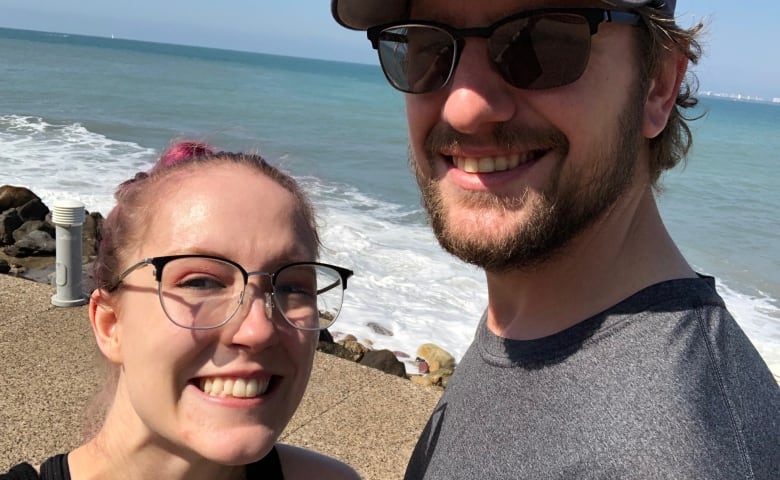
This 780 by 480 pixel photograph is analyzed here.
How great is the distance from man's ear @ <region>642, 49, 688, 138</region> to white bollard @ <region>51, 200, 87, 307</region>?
5353 mm

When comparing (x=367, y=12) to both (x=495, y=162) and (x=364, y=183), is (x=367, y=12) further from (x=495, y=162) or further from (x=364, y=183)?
(x=364, y=183)

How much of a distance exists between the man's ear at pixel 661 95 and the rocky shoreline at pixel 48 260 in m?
4.44

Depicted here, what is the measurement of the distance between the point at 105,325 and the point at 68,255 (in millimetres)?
4671

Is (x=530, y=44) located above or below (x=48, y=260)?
above

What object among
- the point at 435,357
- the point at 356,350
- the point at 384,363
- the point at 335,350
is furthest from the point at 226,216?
the point at 435,357

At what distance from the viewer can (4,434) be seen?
3.98 meters

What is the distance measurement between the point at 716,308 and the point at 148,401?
4.46 feet

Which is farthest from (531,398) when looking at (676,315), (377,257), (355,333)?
(377,257)

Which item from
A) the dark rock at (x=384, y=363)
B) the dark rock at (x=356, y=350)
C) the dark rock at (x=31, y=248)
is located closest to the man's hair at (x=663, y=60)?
the dark rock at (x=384, y=363)

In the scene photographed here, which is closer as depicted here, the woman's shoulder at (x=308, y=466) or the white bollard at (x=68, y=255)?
the woman's shoulder at (x=308, y=466)

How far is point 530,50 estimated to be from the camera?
5.94 ft

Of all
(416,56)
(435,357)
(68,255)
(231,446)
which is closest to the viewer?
(231,446)

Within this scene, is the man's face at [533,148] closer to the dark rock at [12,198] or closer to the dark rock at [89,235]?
the dark rock at [89,235]

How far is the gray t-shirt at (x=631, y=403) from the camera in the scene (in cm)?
131
